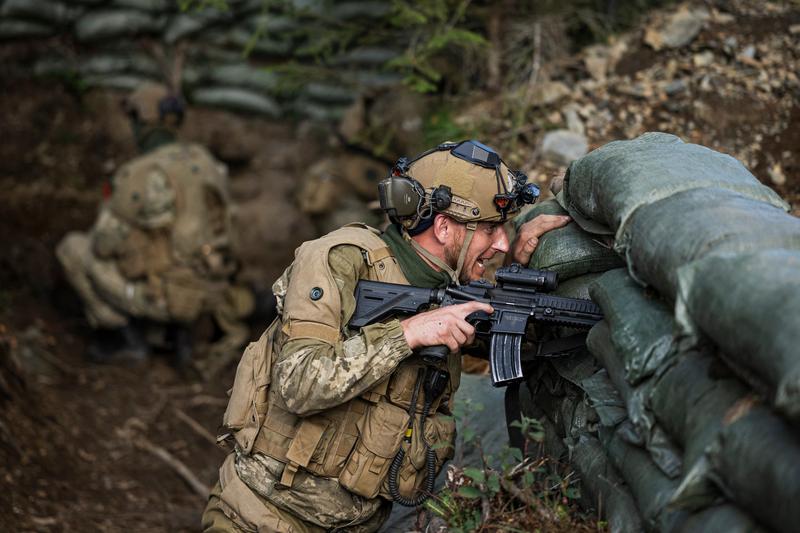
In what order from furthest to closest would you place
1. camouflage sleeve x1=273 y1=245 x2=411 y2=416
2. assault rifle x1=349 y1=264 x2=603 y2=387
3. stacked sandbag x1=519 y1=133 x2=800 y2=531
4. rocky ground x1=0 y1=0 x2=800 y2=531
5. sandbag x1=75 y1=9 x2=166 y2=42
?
sandbag x1=75 y1=9 x2=166 y2=42 → rocky ground x1=0 y1=0 x2=800 y2=531 → assault rifle x1=349 y1=264 x2=603 y2=387 → camouflage sleeve x1=273 y1=245 x2=411 y2=416 → stacked sandbag x1=519 y1=133 x2=800 y2=531

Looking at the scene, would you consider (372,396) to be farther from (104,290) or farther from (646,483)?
(104,290)

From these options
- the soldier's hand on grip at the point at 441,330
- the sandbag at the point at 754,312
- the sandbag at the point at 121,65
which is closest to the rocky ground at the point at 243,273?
the sandbag at the point at 121,65

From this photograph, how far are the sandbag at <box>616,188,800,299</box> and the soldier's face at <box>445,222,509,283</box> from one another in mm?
679

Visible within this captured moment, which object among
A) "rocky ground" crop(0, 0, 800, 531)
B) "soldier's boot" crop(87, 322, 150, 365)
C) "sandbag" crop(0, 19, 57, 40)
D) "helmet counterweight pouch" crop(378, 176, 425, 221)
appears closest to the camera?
"helmet counterweight pouch" crop(378, 176, 425, 221)

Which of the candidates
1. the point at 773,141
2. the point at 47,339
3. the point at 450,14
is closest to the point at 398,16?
the point at 450,14

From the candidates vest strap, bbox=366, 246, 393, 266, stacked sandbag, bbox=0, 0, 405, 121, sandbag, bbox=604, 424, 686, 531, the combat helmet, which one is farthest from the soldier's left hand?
stacked sandbag, bbox=0, 0, 405, 121

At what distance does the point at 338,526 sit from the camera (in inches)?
146

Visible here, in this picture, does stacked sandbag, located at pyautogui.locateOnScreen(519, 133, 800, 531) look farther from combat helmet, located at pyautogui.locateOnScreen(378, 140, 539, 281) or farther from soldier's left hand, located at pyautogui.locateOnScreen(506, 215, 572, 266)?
combat helmet, located at pyautogui.locateOnScreen(378, 140, 539, 281)

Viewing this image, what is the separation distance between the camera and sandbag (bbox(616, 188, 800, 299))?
2.55 metres

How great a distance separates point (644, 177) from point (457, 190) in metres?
0.74

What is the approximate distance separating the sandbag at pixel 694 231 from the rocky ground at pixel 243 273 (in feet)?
9.52

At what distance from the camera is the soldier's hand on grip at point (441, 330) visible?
130 inches

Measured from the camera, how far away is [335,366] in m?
3.26

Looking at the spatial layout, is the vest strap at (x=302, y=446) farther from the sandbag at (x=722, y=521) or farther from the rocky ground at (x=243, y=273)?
the rocky ground at (x=243, y=273)
